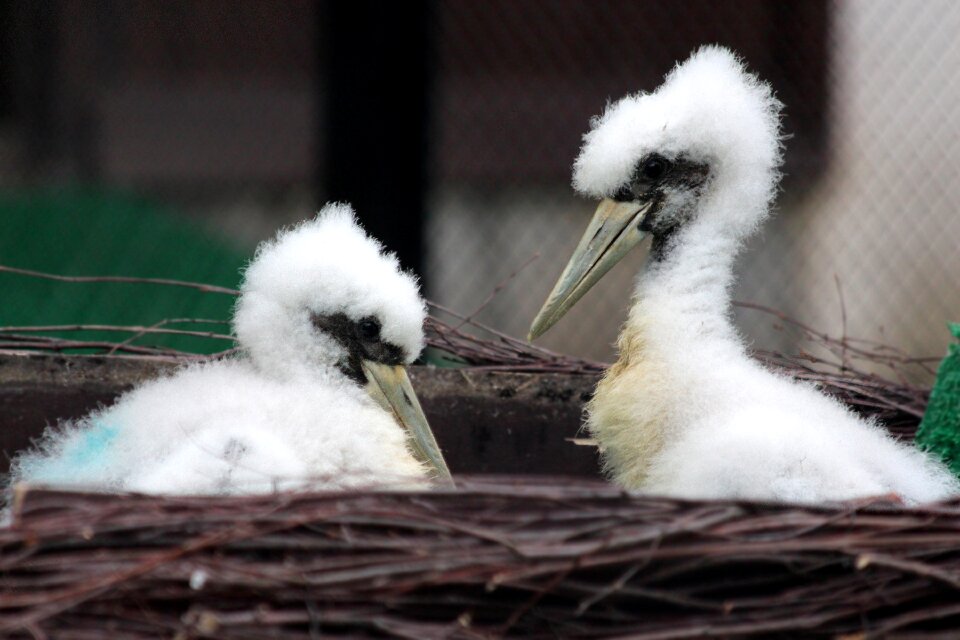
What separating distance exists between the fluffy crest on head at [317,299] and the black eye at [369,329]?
2 cm

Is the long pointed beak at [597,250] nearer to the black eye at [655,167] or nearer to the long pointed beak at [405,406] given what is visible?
the black eye at [655,167]

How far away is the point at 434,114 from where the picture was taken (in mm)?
4246

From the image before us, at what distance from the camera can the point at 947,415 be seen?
8.65 ft

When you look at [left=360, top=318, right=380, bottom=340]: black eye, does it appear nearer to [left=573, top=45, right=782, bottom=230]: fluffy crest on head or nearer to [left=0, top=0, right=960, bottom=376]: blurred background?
[left=573, top=45, right=782, bottom=230]: fluffy crest on head

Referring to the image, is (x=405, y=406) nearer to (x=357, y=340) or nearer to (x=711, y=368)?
(x=357, y=340)

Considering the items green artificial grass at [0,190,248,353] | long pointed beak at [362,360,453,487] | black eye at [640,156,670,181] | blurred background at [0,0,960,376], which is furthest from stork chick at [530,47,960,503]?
green artificial grass at [0,190,248,353]

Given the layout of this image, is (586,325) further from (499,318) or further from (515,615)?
(515,615)

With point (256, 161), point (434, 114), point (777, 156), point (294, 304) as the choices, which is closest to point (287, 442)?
point (294, 304)

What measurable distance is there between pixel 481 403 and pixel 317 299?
1.83ft

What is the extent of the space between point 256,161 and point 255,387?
241 cm

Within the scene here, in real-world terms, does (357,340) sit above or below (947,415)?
above

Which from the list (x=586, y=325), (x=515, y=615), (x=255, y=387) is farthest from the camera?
(x=586, y=325)

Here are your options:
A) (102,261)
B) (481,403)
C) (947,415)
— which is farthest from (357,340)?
(102,261)

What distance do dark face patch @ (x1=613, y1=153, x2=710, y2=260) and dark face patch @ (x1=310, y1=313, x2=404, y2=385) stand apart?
557 mm
